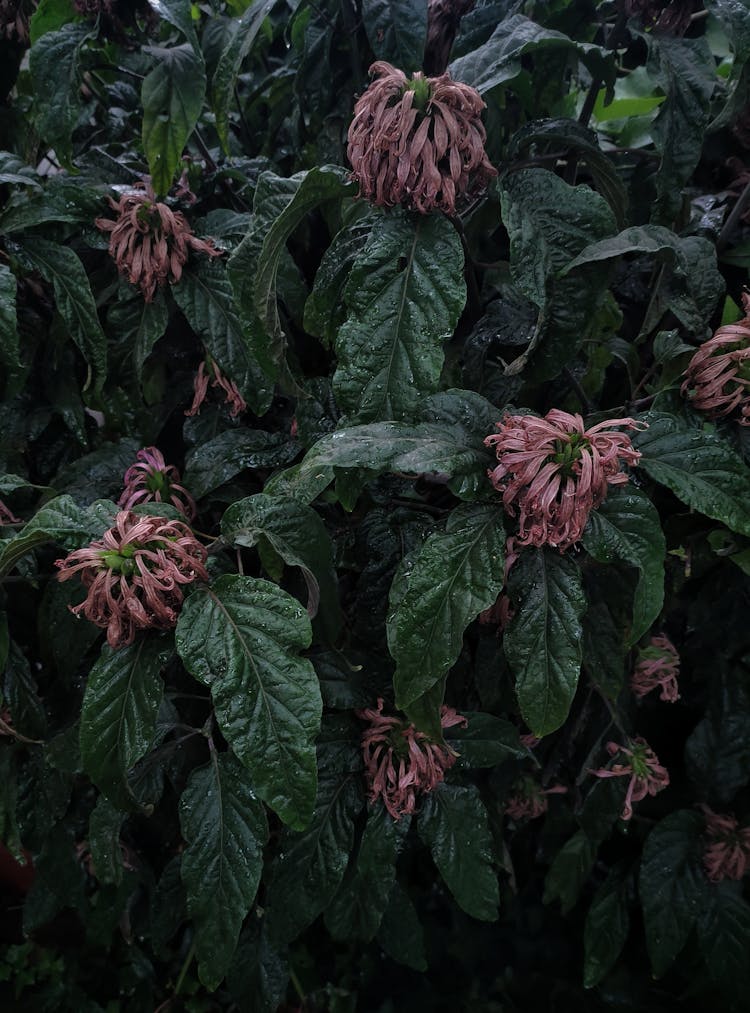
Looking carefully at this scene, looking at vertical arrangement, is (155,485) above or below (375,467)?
below

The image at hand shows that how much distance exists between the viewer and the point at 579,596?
1.84 feet

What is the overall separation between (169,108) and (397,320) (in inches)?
14.8

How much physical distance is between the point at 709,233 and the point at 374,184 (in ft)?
1.30

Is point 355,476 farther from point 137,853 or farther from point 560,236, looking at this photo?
point 137,853

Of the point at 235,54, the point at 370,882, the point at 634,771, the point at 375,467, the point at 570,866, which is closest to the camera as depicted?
the point at 375,467

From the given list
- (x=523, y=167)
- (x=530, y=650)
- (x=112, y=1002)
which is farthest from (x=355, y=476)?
(x=112, y=1002)

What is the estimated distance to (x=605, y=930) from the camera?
3.55 ft

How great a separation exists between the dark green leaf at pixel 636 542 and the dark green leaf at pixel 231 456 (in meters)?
0.35

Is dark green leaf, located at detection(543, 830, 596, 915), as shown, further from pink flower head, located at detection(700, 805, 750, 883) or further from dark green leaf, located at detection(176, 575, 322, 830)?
dark green leaf, located at detection(176, 575, 322, 830)

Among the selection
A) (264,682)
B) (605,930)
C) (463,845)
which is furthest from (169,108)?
(605,930)

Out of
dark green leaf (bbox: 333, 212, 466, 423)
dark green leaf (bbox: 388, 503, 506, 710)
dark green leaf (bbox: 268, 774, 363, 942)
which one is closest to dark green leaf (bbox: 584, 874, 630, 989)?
dark green leaf (bbox: 268, 774, 363, 942)

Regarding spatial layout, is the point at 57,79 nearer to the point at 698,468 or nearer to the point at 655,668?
the point at 698,468

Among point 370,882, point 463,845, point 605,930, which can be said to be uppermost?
point 463,845

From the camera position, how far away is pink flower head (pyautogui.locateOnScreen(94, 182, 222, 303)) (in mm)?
770
